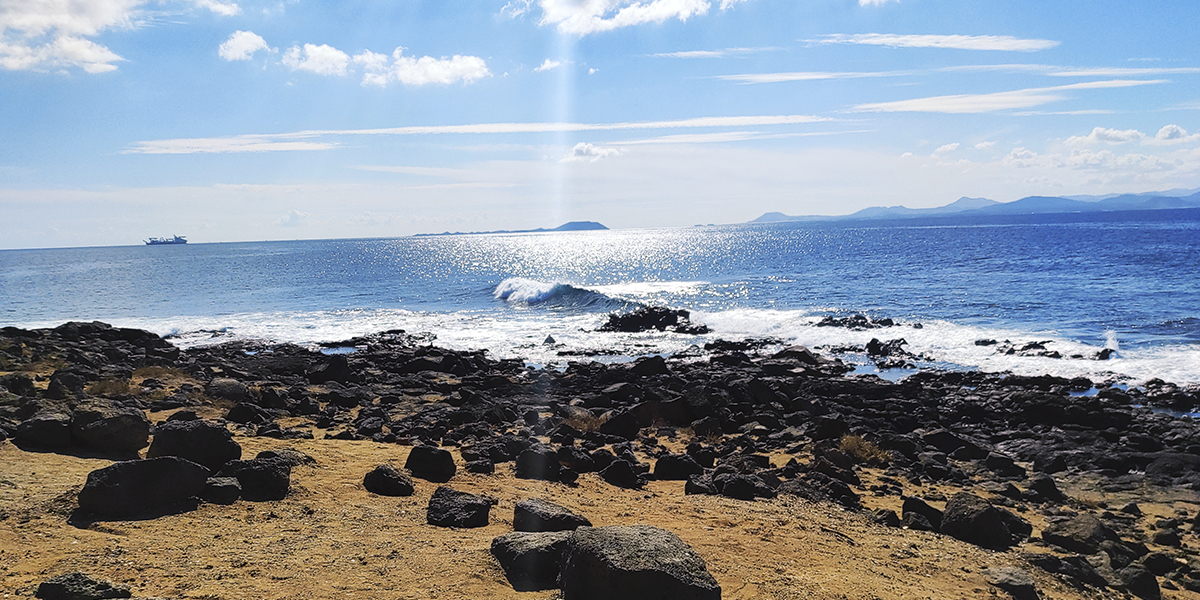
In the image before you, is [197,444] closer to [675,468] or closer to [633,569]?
[633,569]

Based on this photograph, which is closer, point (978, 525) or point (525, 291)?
point (978, 525)

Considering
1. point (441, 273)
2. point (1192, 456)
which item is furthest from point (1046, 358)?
point (441, 273)

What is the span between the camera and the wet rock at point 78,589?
6.15 metres

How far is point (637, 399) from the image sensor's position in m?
21.9

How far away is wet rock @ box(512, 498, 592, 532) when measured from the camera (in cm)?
869

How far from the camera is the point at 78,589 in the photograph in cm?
621

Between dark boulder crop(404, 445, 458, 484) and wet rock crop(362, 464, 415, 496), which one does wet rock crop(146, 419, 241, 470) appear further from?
dark boulder crop(404, 445, 458, 484)

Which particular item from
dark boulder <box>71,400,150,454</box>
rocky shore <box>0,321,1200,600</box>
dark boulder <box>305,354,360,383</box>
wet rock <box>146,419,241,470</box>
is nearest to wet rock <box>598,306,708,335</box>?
rocky shore <box>0,321,1200,600</box>

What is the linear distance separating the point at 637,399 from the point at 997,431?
930 centimetres

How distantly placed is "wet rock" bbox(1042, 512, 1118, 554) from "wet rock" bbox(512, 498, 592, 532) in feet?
22.1

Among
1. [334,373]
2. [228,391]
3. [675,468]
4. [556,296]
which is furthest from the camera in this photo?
[556,296]

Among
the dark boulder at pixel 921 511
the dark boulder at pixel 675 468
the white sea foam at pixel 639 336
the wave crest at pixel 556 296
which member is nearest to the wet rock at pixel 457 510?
the dark boulder at pixel 675 468

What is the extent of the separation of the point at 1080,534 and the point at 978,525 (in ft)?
4.92

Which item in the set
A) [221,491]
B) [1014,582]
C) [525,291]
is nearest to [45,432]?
[221,491]
